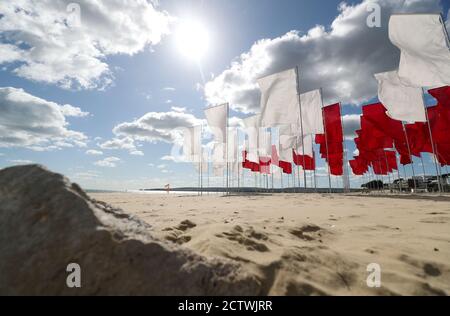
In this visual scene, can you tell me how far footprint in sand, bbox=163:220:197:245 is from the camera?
104 inches

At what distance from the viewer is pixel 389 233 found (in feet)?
10.9

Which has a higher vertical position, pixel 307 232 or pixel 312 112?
pixel 312 112

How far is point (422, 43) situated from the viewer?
35.2ft

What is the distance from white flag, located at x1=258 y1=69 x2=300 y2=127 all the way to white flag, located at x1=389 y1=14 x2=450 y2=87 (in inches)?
256

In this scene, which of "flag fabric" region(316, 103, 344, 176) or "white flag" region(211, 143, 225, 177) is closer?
"flag fabric" region(316, 103, 344, 176)

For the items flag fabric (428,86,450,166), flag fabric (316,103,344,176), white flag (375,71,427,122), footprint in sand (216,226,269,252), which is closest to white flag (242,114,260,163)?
flag fabric (316,103,344,176)

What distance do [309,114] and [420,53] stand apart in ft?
27.8

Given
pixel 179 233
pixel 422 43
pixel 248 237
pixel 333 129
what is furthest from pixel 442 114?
pixel 179 233

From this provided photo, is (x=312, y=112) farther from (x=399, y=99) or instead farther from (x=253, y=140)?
(x=253, y=140)

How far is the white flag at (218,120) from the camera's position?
2164cm

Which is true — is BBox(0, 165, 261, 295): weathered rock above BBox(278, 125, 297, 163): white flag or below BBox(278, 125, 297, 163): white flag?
below

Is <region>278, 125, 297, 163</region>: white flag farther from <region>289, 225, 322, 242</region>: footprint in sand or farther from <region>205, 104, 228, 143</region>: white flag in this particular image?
<region>289, 225, 322, 242</region>: footprint in sand

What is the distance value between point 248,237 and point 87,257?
5.29ft
